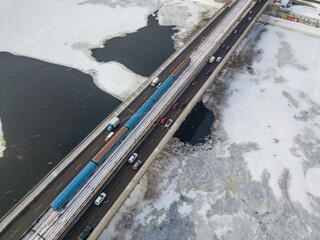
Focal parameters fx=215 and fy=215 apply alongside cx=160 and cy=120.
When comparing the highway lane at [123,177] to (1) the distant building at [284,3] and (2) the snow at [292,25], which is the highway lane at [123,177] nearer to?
(2) the snow at [292,25]

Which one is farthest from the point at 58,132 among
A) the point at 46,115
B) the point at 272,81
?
the point at 272,81

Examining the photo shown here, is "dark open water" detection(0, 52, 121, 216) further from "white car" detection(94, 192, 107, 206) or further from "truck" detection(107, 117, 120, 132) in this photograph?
"white car" detection(94, 192, 107, 206)

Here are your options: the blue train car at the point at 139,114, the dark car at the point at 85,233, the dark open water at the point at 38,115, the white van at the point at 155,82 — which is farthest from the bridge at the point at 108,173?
the dark open water at the point at 38,115

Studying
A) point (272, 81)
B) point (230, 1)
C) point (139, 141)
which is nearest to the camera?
point (139, 141)

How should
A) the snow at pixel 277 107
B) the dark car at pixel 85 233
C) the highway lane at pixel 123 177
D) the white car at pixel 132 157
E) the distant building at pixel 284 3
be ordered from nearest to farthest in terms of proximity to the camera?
the dark car at pixel 85 233, the highway lane at pixel 123 177, the white car at pixel 132 157, the snow at pixel 277 107, the distant building at pixel 284 3

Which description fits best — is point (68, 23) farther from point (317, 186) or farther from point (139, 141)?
point (317, 186)

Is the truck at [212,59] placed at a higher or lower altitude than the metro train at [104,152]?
higher

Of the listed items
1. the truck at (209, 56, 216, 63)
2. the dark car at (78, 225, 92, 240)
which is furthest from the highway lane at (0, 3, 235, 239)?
the truck at (209, 56, 216, 63)
